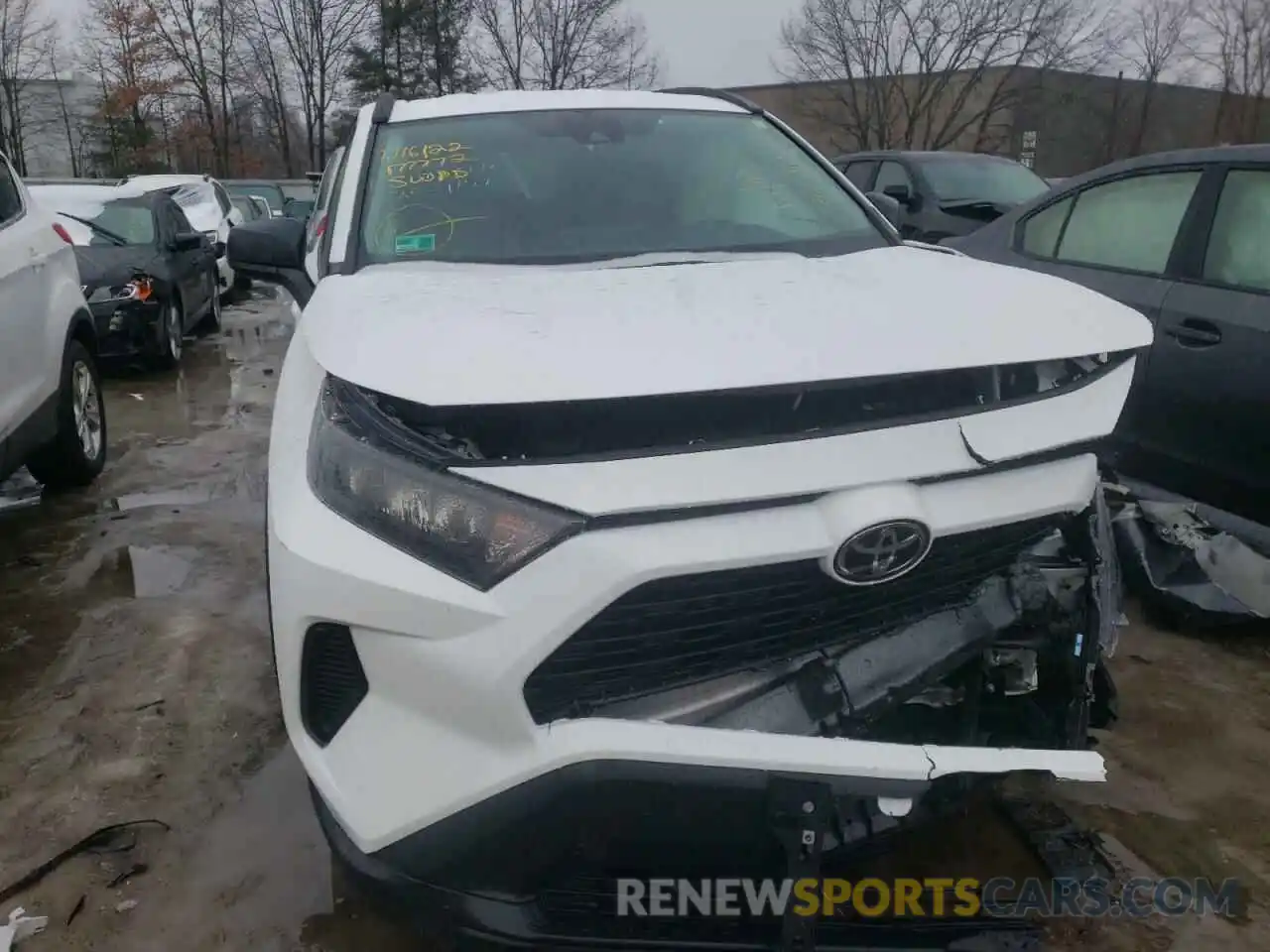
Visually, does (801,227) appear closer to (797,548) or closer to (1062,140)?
(797,548)

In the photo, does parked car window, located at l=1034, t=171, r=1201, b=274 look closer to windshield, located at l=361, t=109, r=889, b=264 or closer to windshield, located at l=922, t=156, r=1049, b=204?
windshield, located at l=361, t=109, r=889, b=264

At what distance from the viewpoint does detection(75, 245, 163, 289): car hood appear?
8.12 meters

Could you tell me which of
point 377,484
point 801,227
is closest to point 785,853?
point 377,484

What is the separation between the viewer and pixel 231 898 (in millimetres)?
2328

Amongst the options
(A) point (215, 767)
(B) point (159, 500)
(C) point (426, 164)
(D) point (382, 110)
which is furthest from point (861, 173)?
(A) point (215, 767)

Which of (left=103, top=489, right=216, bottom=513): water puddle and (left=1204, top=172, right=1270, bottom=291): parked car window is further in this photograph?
(left=103, top=489, right=216, bottom=513): water puddle

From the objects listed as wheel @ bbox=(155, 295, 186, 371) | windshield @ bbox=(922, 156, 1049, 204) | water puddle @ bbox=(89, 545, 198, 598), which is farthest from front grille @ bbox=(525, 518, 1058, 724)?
wheel @ bbox=(155, 295, 186, 371)

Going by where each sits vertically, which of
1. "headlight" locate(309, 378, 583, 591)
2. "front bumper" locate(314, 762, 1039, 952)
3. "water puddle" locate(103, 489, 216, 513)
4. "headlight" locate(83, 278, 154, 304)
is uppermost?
"headlight" locate(309, 378, 583, 591)

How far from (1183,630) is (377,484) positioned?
3.10m

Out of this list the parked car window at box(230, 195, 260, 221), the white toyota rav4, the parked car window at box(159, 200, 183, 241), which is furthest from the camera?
the parked car window at box(230, 195, 260, 221)

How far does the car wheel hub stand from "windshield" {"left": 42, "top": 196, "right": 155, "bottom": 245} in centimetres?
372

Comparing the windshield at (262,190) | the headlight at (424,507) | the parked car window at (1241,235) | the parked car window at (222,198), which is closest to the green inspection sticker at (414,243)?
the headlight at (424,507)

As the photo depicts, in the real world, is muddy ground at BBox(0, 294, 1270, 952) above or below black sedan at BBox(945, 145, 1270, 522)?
below

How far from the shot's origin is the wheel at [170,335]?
8492 millimetres
